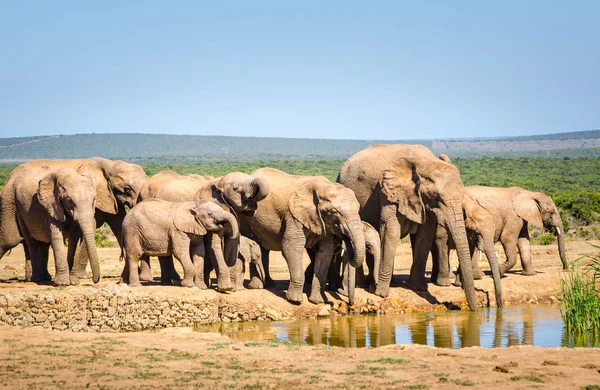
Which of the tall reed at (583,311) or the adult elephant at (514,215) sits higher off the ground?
the adult elephant at (514,215)

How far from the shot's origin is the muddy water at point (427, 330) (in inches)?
639

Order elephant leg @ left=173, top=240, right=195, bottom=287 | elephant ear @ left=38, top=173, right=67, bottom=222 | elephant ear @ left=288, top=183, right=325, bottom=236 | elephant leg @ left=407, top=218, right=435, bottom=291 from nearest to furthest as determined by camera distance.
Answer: elephant leg @ left=173, top=240, right=195, bottom=287
elephant ear @ left=288, top=183, right=325, bottom=236
elephant ear @ left=38, top=173, right=67, bottom=222
elephant leg @ left=407, top=218, right=435, bottom=291

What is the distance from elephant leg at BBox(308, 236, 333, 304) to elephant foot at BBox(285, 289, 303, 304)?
0.28m

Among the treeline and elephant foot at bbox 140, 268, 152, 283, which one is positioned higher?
elephant foot at bbox 140, 268, 152, 283

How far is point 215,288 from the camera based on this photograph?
19078mm

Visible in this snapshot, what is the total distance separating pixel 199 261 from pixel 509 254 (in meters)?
7.12

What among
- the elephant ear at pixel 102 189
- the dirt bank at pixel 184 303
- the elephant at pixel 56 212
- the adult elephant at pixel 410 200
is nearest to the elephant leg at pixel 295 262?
the dirt bank at pixel 184 303

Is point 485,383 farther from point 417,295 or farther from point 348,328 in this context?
point 417,295

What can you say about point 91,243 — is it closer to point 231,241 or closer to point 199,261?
point 199,261

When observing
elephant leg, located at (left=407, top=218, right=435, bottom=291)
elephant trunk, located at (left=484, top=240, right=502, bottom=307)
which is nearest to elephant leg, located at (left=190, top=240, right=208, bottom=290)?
elephant leg, located at (left=407, top=218, right=435, bottom=291)

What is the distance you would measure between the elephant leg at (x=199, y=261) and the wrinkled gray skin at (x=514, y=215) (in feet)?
20.2

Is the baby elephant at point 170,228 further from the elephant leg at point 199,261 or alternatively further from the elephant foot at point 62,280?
the elephant foot at point 62,280

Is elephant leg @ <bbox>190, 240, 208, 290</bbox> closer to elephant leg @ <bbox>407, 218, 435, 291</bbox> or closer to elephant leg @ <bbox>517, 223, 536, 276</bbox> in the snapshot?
elephant leg @ <bbox>407, 218, 435, 291</bbox>

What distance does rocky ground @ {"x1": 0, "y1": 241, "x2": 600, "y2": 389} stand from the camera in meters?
11.8
